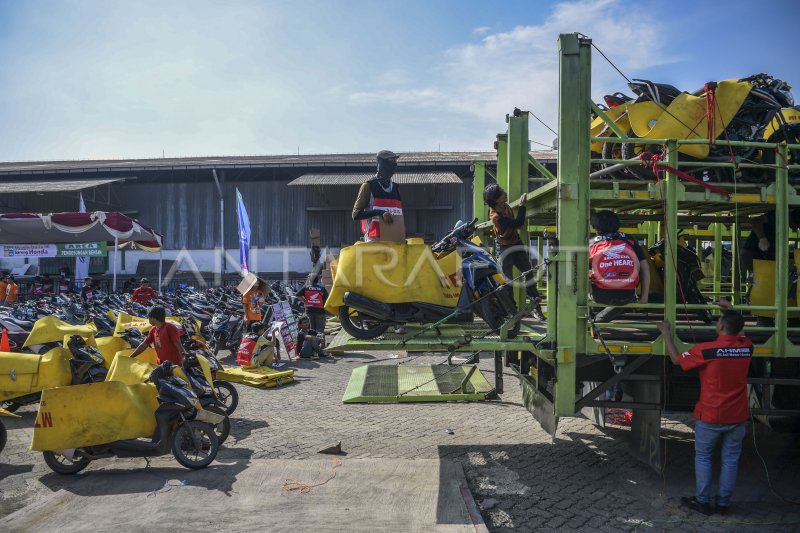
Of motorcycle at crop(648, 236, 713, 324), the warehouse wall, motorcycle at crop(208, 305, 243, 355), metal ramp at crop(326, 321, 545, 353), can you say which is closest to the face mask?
metal ramp at crop(326, 321, 545, 353)

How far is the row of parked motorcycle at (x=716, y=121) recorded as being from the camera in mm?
5047

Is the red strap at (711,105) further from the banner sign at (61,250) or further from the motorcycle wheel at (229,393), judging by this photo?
the banner sign at (61,250)

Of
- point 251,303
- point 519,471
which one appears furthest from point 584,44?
point 251,303

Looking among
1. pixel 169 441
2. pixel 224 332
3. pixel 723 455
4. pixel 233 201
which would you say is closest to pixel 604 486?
pixel 723 455

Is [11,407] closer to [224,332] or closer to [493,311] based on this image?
[224,332]

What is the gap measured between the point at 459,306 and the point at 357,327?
1.09 m

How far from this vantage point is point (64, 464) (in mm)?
5645

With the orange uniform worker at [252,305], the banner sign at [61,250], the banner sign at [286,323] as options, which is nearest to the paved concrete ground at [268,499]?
the banner sign at [286,323]

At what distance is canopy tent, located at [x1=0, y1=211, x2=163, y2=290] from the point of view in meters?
16.8

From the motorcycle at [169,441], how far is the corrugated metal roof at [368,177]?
57.3 ft

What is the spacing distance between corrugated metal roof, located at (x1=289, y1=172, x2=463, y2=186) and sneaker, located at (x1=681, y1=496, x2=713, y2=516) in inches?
730

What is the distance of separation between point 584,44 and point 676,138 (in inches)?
51.8

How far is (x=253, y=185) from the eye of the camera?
27750 millimetres

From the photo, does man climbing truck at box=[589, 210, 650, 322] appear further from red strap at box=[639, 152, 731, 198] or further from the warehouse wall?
the warehouse wall
